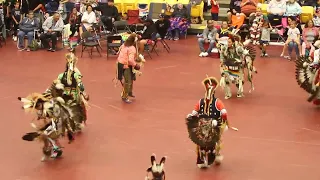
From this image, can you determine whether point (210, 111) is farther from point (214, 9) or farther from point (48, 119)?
point (214, 9)

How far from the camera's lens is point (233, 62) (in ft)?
38.4

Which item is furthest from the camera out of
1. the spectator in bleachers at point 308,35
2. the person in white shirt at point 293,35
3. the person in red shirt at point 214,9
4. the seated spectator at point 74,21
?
the person in red shirt at point 214,9

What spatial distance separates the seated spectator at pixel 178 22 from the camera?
18375mm

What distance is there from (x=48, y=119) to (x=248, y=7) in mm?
10988

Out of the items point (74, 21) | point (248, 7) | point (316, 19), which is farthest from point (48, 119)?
point (248, 7)

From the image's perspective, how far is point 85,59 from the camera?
51.5ft

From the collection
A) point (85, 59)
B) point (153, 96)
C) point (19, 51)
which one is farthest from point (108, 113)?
point (19, 51)

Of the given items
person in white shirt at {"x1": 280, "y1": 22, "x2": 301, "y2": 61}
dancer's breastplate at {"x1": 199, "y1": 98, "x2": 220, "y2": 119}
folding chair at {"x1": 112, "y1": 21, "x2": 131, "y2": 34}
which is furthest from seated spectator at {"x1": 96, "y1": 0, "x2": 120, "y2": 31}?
dancer's breastplate at {"x1": 199, "y1": 98, "x2": 220, "y2": 119}

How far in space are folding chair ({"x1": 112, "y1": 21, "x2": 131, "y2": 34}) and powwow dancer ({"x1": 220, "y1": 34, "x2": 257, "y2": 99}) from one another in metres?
6.17

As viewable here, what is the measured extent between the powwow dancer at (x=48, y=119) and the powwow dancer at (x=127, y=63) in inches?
115

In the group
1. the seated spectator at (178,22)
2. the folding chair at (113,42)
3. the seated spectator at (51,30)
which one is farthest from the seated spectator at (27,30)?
the seated spectator at (178,22)

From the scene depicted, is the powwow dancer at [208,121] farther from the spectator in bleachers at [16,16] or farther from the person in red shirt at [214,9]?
the spectator in bleachers at [16,16]

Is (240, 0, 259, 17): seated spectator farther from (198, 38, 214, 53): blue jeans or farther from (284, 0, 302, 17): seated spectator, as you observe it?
(198, 38, 214, 53): blue jeans

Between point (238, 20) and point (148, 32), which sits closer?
point (148, 32)
